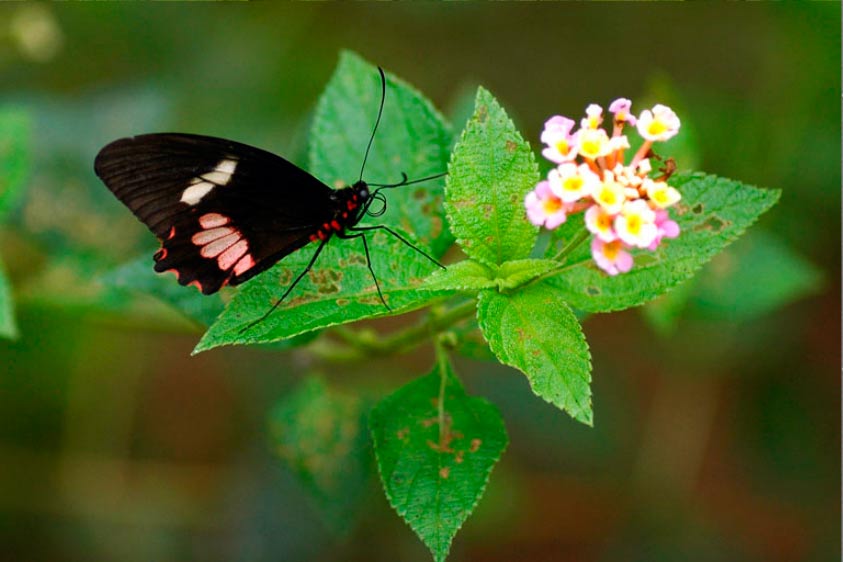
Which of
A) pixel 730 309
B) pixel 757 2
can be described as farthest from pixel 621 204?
pixel 757 2

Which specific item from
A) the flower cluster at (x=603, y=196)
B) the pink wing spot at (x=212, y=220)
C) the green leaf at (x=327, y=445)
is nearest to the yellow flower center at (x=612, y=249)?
the flower cluster at (x=603, y=196)

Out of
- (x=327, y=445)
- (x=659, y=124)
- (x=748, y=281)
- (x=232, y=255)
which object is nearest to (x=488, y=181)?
(x=659, y=124)

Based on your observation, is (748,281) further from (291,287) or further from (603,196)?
(291,287)

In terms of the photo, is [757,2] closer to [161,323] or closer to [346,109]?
[346,109]

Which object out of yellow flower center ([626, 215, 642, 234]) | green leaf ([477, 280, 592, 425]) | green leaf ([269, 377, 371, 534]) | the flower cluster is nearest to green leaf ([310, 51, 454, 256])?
green leaf ([477, 280, 592, 425])

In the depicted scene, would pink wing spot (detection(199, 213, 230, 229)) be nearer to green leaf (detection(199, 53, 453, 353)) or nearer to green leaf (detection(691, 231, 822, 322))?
green leaf (detection(199, 53, 453, 353))

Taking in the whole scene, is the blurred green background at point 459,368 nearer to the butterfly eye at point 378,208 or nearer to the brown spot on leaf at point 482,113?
the butterfly eye at point 378,208

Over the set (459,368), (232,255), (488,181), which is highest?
(459,368)
